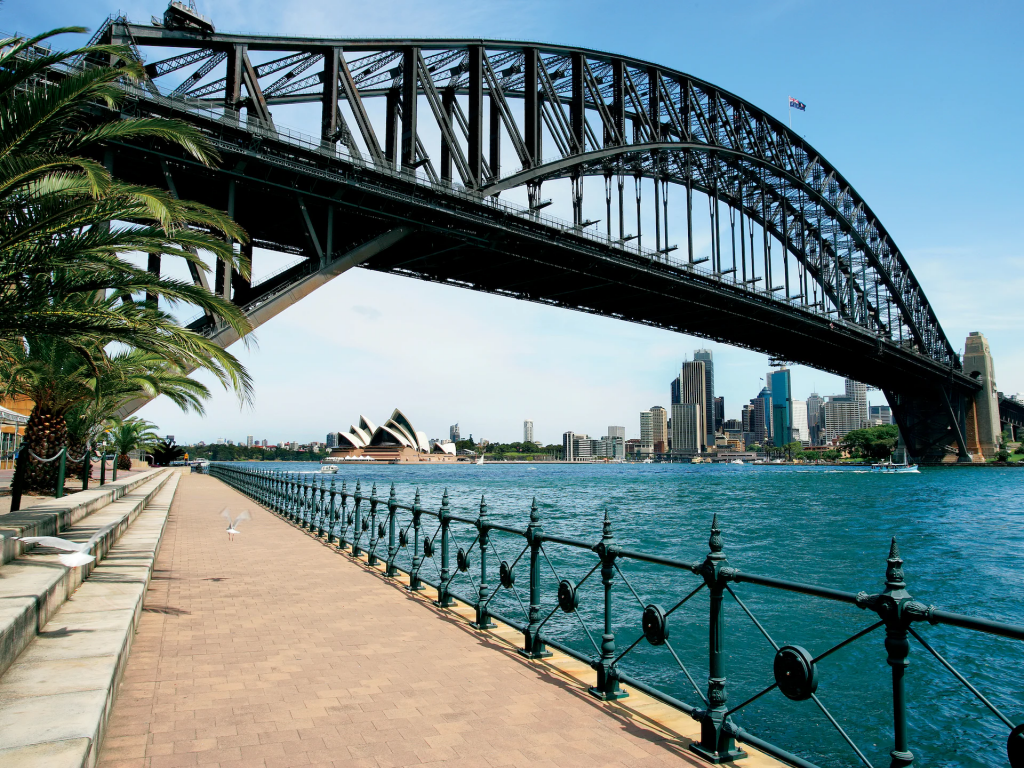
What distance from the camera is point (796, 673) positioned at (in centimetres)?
405

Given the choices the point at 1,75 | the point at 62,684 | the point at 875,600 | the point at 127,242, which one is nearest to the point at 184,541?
the point at 127,242

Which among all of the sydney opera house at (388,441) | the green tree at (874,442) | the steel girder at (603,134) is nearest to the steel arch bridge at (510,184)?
the steel girder at (603,134)

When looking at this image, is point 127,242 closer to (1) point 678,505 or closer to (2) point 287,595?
(2) point 287,595

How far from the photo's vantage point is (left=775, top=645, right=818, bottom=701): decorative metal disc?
400 cm

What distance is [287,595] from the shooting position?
938cm

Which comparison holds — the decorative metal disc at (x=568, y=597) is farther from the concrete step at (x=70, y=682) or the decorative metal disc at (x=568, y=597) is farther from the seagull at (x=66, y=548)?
the seagull at (x=66, y=548)

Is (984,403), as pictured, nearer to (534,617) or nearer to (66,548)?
(534,617)

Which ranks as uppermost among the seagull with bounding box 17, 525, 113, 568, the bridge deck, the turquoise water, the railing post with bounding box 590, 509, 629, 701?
the seagull with bounding box 17, 525, 113, 568

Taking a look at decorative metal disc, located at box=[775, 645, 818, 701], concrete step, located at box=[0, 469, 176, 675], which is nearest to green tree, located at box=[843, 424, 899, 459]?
concrete step, located at box=[0, 469, 176, 675]

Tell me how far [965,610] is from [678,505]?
86.1 ft

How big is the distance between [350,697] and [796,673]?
10.7 ft

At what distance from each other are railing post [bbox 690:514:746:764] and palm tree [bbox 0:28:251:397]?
689 cm

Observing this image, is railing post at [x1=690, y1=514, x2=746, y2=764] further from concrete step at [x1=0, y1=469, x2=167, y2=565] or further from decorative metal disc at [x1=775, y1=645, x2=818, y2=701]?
concrete step at [x1=0, y1=469, x2=167, y2=565]

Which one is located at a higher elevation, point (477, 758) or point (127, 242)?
point (127, 242)
